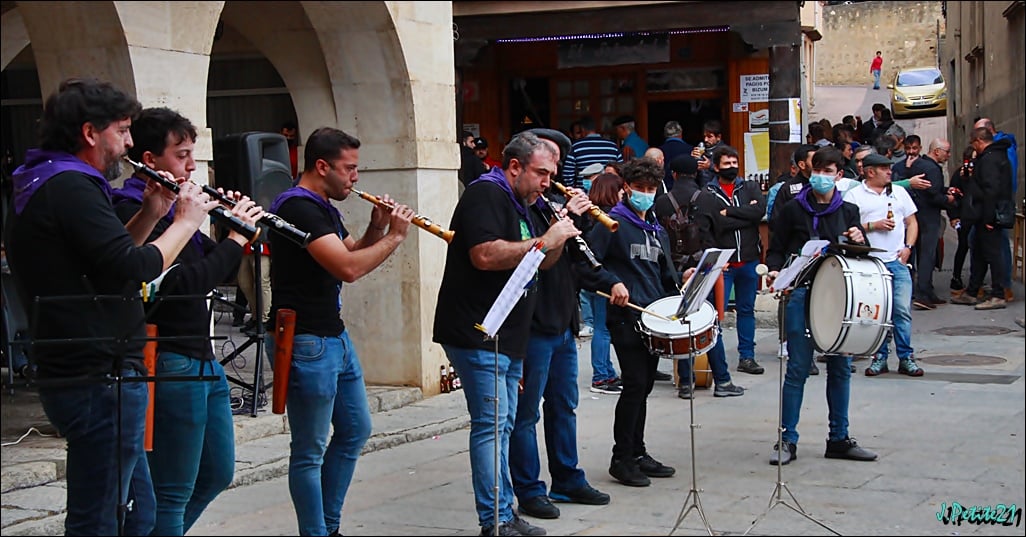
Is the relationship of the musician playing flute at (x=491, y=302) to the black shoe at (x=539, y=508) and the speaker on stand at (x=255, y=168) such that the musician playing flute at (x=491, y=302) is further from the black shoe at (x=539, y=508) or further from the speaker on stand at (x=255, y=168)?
the speaker on stand at (x=255, y=168)

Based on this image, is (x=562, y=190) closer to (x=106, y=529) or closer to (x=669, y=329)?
(x=669, y=329)

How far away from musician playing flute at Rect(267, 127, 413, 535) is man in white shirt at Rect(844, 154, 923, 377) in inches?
177

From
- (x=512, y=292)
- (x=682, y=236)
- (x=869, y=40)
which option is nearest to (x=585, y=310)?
(x=682, y=236)

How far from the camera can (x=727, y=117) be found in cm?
1789

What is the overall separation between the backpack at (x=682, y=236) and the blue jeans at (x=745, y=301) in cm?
76

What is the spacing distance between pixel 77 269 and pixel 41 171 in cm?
33

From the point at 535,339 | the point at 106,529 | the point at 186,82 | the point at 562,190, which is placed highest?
the point at 186,82

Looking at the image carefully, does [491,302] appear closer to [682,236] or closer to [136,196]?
[136,196]

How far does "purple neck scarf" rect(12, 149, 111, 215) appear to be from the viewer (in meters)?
4.04

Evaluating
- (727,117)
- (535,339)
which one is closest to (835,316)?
(535,339)

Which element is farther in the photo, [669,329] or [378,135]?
[378,135]

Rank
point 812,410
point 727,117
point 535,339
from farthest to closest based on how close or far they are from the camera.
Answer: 1. point 727,117
2. point 812,410
3. point 535,339

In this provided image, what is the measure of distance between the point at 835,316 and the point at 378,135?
154 inches

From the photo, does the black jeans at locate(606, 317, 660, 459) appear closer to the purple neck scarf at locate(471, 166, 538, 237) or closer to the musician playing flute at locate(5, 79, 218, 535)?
the purple neck scarf at locate(471, 166, 538, 237)
